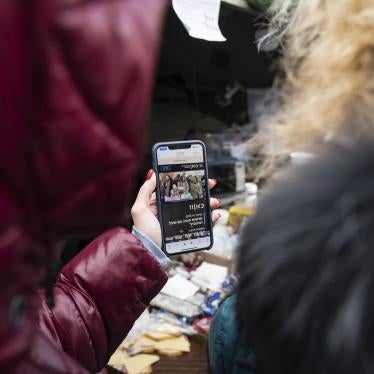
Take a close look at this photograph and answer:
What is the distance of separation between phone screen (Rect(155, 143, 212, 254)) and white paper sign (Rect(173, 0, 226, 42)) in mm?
225

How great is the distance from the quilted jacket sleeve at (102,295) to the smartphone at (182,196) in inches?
5.4

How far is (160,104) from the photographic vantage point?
4.75 ft

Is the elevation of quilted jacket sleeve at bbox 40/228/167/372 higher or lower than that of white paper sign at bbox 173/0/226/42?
lower

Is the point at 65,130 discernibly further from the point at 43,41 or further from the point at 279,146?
the point at 279,146

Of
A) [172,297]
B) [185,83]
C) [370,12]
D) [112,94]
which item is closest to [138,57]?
[112,94]

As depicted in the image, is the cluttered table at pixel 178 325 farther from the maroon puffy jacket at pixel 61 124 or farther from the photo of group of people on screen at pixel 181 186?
the maroon puffy jacket at pixel 61 124

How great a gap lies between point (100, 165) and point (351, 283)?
18 centimetres

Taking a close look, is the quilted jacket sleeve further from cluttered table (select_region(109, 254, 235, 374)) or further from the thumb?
cluttered table (select_region(109, 254, 235, 374))

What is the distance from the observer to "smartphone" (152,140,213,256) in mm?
743

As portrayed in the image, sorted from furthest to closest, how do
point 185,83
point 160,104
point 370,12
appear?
point 185,83 < point 160,104 < point 370,12

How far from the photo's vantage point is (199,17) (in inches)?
32.5

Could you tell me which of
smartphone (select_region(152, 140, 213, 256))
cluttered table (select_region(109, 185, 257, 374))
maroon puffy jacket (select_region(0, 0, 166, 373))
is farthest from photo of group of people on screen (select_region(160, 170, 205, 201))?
maroon puffy jacket (select_region(0, 0, 166, 373))

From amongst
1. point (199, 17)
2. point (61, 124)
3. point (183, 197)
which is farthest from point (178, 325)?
point (61, 124)

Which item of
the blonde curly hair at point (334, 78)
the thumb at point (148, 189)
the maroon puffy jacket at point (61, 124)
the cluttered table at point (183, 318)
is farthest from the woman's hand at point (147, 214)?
the maroon puffy jacket at point (61, 124)
